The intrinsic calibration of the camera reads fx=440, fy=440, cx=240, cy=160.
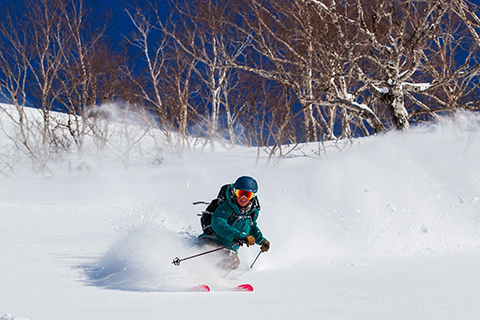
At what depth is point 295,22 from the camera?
1168 centimetres

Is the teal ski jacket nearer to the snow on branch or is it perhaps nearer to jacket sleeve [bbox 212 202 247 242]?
jacket sleeve [bbox 212 202 247 242]

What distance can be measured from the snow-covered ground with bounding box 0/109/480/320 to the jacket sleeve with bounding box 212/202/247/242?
0.34 meters

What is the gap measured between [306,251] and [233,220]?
3.82ft

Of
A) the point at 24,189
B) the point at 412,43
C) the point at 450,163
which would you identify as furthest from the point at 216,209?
the point at 24,189

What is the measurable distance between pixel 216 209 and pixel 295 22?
8.91 meters

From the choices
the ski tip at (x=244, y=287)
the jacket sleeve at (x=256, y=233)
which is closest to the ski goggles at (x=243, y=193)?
the jacket sleeve at (x=256, y=233)

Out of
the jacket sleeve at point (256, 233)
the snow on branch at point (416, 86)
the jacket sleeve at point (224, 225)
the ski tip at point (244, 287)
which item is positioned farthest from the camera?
the snow on branch at point (416, 86)

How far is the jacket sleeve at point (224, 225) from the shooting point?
383 centimetres

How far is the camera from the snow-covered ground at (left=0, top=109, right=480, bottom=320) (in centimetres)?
273

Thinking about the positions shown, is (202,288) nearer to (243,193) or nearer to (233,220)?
(233,220)

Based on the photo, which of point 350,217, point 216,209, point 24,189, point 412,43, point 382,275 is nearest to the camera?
point 382,275

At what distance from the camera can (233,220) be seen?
4004 millimetres

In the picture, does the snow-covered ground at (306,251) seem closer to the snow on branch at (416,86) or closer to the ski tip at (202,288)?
the ski tip at (202,288)

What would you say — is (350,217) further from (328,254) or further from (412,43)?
(412,43)
